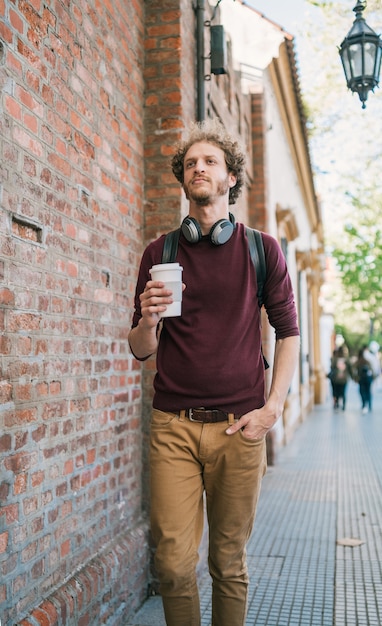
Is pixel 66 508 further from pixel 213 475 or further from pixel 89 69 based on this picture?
pixel 89 69

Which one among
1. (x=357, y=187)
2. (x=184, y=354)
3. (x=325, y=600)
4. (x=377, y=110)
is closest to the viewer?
(x=184, y=354)

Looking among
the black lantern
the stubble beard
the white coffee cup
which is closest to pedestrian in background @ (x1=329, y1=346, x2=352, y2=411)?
the black lantern

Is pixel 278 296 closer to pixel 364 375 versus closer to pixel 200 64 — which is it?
pixel 200 64

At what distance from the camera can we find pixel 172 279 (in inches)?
90.8

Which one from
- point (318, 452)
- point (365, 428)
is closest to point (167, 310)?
point (318, 452)

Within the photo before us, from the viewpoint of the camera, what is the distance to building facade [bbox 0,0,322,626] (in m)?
2.38

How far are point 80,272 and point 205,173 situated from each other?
0.84 m

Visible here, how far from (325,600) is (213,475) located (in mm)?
1752

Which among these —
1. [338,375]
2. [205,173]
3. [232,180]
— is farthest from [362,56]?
[338,375]

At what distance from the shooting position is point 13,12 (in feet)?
7.72

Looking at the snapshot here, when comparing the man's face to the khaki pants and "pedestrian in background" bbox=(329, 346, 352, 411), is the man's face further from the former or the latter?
"pedestrian in background" bbox=(329, 346, 352, 411)

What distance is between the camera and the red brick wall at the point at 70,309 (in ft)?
7.77

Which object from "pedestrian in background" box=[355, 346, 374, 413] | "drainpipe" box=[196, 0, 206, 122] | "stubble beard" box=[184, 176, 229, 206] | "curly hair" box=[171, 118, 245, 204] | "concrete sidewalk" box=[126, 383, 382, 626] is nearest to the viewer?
"stubble beard" box=[184, 176, 229, 206]

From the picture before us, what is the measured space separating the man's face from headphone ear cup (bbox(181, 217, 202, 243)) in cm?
10
